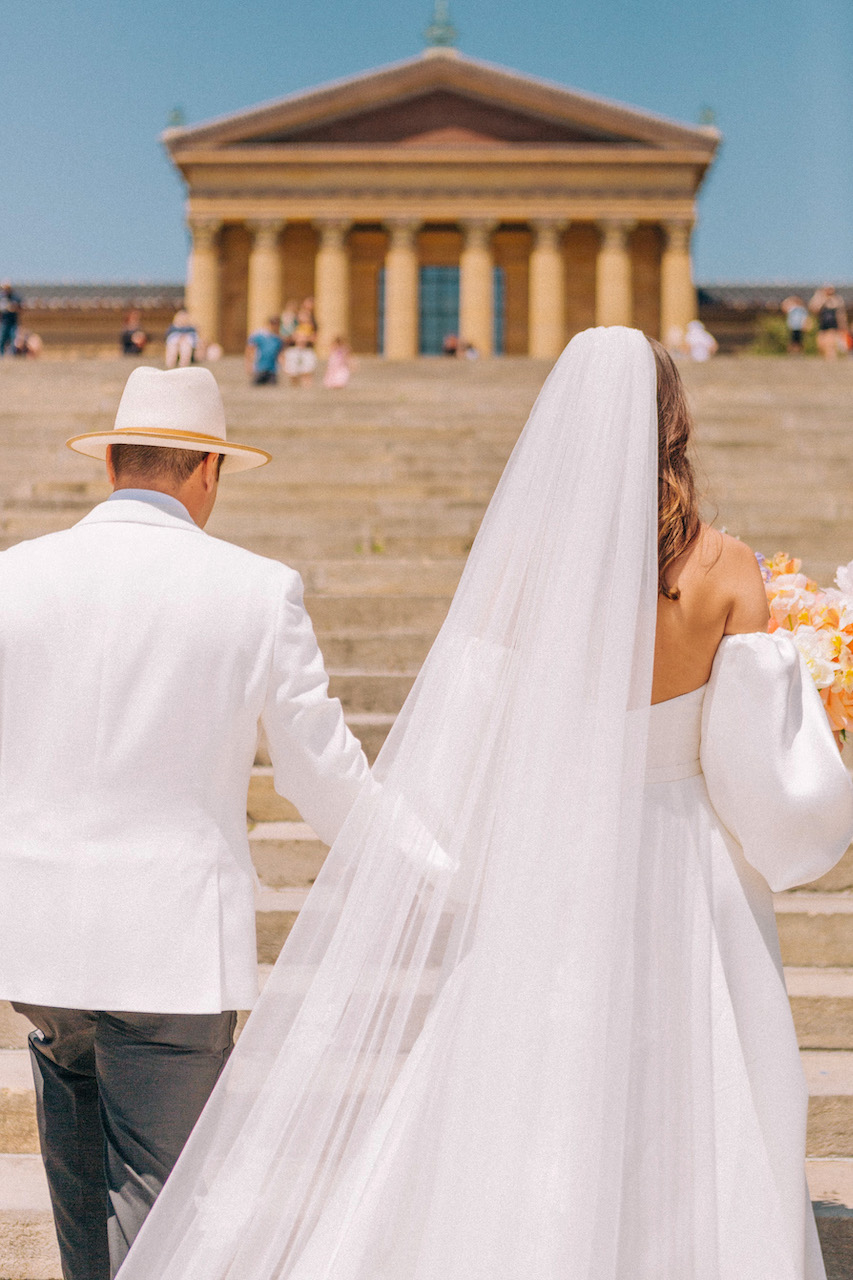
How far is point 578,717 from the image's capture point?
2.05 m

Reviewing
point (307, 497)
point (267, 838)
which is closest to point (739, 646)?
point (267, 838)

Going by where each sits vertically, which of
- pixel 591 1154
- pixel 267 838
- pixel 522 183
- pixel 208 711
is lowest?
pixel 267 838

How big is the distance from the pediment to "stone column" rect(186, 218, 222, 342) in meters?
2.36

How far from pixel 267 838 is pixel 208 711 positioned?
2.29 m

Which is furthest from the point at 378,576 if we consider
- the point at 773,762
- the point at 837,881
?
the point at 773,762

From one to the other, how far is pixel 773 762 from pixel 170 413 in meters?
1.33

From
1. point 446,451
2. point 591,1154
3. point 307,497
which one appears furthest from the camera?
point 446,451

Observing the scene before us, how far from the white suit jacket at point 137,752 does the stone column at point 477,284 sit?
3512cm

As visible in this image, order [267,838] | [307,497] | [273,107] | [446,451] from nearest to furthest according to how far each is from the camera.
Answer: [267,838], [307,497], [446,451], [273,107]

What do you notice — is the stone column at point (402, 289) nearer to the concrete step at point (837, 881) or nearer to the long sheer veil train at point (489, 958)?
the concrete step at point (837, 881)

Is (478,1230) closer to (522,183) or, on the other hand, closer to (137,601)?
(137,601)

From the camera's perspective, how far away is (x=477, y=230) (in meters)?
36.4

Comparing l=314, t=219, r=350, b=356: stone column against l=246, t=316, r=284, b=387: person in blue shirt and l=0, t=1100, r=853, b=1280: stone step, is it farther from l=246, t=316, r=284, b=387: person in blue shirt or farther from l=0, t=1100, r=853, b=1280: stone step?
l=0, t=1100, r=853, b=1280: stone step

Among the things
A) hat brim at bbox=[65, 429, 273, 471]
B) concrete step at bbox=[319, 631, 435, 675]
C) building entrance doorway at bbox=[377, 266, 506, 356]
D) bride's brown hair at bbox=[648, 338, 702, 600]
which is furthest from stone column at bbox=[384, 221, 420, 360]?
bride's brown hair at bbox=[648, 338, 702, 600]
